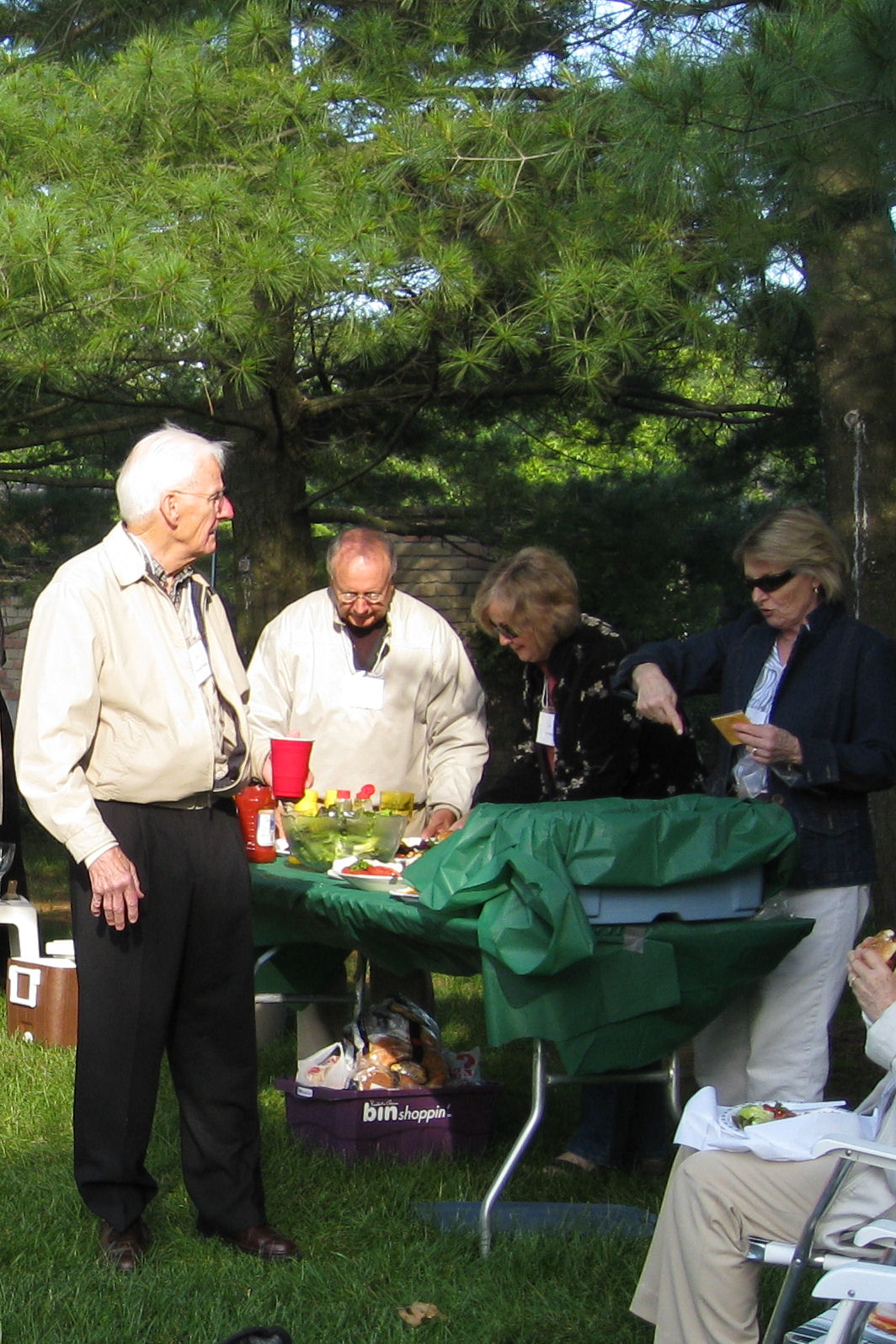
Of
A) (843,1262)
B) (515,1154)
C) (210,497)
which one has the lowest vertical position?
(515,1154)

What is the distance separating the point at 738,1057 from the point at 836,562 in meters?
1.17

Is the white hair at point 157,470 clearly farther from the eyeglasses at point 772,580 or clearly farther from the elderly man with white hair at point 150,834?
the eyeglasses at point 772,580

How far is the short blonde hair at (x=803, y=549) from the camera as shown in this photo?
356 cm

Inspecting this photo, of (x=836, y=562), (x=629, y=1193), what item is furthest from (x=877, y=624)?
(x=629, y=1193)

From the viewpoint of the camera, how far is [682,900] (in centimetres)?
320

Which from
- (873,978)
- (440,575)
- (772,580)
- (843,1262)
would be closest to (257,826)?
(772,580)

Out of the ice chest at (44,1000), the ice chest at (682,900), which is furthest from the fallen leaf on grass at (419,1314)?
the ice chest at (44,1000)

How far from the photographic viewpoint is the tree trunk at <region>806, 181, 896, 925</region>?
5727 mm

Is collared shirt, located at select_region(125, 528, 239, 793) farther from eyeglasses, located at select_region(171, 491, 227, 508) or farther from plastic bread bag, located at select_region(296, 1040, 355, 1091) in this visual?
plastic bread bag, located at select_region(296, 1040, 355, 1091)

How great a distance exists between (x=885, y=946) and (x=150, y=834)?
1.45 meters

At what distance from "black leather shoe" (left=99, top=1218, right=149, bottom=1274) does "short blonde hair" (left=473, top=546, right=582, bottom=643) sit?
169 cm

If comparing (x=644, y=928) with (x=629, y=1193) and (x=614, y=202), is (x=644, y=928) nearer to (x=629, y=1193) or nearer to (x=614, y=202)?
(x=629, y=1193)

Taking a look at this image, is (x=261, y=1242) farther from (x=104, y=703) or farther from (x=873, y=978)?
(x=873, y=978)

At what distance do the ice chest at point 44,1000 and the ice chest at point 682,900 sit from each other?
9.14ft
